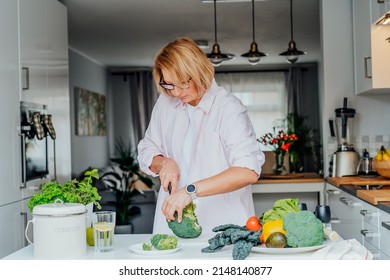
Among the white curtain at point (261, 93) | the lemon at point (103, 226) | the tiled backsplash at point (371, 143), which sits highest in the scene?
the white curtain at point (261, 93)

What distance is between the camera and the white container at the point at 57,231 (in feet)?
5.71

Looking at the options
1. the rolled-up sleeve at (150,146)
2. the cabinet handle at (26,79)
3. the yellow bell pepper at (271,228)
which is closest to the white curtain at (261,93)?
the cabinet handle at (26,79)

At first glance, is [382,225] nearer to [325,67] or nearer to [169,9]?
[325,67]

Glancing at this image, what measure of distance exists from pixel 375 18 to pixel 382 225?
1614 millimetres

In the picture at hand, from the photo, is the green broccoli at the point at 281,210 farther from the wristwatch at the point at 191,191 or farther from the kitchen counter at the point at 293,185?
the kitchen counter at the point at 293,185

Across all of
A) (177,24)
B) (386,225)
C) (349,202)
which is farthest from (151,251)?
(177,24)

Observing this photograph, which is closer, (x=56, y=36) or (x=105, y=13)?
(x=56, y=36)

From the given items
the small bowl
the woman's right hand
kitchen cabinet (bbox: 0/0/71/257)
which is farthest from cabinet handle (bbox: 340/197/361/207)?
kitchen cabinet (bbox: 0/0/71/257)

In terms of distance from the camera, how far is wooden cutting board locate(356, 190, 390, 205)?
290 cm

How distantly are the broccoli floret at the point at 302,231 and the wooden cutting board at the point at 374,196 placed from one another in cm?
127

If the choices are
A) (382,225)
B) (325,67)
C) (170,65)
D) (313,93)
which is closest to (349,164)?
(325,67)

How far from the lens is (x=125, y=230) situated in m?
5.54

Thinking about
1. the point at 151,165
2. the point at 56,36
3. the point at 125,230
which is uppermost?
the point at 56,36

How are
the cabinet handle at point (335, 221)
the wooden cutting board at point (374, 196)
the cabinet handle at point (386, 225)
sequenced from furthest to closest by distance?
the cabinet handle at point (335, 221), the wooden cutting board at point (374, 196), the cabinet handle at point (386, 225)
